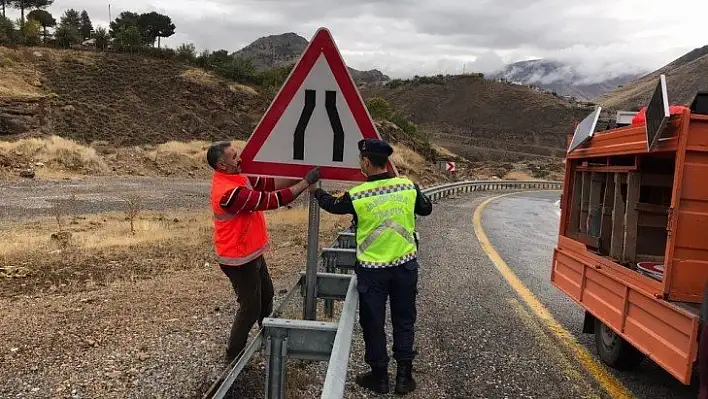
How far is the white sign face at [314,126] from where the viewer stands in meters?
3.68

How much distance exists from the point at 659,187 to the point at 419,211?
79.5 inches

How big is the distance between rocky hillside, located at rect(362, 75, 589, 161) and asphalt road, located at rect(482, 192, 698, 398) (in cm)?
6986

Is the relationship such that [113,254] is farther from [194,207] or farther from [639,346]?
[194,207]

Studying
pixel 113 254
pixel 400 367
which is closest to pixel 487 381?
pixel 400 367

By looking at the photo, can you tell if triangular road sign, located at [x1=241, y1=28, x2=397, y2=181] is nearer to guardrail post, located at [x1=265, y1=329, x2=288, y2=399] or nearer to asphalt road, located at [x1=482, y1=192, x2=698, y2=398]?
guardrail post, located at [x1=265, y1=329, x2=288, y2=399]

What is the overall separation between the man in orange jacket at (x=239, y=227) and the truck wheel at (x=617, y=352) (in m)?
2.82

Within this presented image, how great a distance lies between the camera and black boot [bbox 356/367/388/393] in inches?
164

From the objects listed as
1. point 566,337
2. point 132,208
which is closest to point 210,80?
point 132,208

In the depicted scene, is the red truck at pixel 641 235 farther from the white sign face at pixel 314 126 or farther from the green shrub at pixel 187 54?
the green shrub at pixel 187 54

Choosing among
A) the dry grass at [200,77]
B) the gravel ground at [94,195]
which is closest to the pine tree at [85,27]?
the dry grass at [200,77]

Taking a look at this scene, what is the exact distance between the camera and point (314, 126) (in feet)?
12.2

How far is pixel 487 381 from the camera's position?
4375mm

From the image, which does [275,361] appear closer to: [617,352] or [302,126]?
[302,126]

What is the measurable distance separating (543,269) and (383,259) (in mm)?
5570
